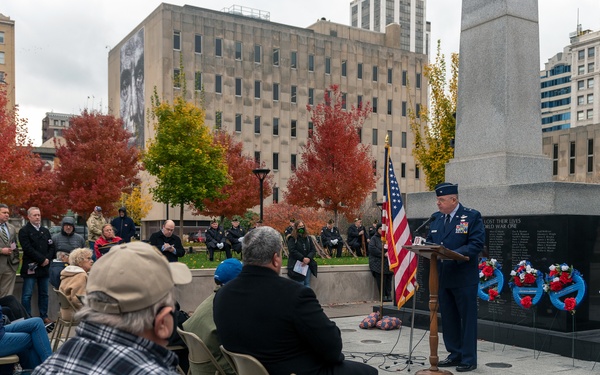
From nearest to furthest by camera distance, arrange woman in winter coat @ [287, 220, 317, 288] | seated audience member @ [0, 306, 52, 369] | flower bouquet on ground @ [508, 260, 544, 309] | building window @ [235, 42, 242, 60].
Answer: seated audience member @ [0, 306, 52, 369]
flower bouquet on ground @ [508, 260, 544, 309]
woman in winter coat @ [287, 220, 317, 288]
building window @ [235, 42, 242, 60]

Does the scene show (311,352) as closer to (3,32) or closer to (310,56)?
(310,56)

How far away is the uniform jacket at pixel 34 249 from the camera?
39.1 ft

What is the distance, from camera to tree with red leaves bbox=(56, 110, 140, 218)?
37.6 meters

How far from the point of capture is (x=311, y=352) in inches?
170

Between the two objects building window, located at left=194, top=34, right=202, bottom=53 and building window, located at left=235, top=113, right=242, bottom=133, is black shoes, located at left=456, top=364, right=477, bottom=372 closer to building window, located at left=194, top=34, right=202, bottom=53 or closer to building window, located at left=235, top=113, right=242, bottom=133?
building window, located at left=194, top=34, right=202, bottom=53

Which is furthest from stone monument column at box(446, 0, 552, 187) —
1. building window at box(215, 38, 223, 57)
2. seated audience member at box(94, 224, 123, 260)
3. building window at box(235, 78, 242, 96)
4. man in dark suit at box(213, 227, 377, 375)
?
building window at box(235, 78, 242, 96)

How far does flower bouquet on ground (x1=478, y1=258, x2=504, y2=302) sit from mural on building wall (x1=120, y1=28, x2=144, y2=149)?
5027cm

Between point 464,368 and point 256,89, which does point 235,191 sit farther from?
point 464,368

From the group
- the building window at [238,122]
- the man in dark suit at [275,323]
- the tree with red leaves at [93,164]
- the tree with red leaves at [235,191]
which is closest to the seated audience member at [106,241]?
the man in dark suit at [275,323]

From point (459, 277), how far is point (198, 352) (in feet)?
13.4

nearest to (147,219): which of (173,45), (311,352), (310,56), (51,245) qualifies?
(173,45)

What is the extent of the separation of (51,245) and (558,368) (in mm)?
9518

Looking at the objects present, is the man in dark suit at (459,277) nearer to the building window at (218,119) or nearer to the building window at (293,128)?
the building window at (218,119)

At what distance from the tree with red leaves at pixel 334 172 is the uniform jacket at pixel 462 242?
2931cm
